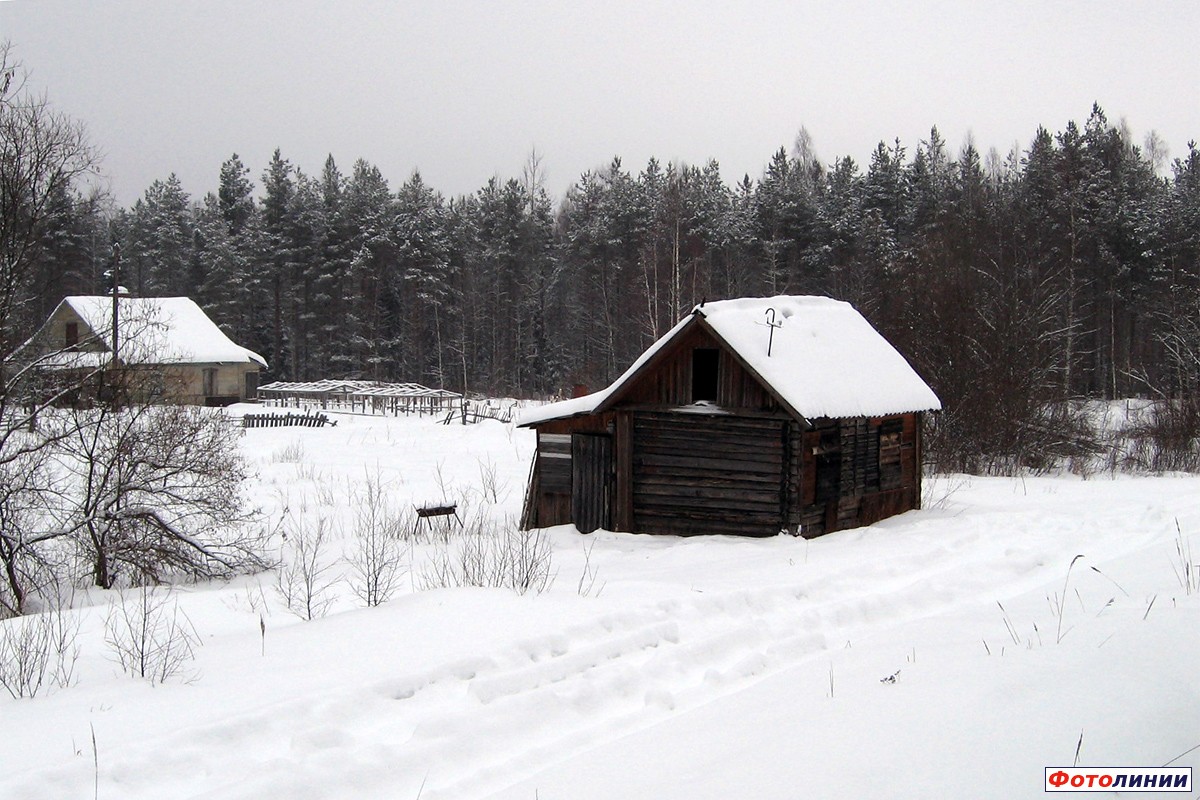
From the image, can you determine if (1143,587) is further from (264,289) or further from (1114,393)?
(264,289)

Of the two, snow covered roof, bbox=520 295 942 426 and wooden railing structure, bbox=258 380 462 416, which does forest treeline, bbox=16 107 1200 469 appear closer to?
wooden railing structure, bbox=258 380 462 416

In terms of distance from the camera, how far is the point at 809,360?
1655 centimetres

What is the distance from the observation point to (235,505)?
52.1 feet

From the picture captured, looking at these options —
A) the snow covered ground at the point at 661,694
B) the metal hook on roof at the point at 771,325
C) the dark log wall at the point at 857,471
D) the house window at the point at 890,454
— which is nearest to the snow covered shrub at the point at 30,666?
the snow covered ground at the point at 661,694

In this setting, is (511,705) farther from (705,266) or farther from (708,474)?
(705,266)

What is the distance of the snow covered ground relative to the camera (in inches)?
195

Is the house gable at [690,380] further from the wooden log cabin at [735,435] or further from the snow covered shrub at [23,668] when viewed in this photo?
the snow covered shrub at [23,668]

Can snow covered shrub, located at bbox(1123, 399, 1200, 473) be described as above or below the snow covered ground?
above

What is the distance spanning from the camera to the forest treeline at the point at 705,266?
30250mm

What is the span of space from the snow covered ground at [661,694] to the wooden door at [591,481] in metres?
5.74

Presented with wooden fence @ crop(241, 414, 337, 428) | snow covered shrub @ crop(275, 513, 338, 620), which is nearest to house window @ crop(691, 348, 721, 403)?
snow covered shrub @ crop(275, 513, 338, 620)

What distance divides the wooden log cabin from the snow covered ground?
4409 mm

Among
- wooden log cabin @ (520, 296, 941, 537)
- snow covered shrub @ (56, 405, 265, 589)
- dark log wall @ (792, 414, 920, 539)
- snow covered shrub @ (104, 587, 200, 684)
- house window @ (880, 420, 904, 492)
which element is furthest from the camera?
house window @ (880, 420, 904, 492)

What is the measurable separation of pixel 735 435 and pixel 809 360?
7.18 ft
